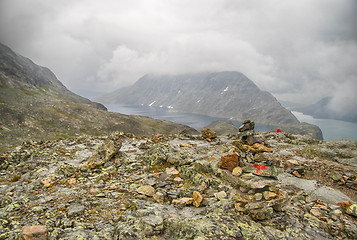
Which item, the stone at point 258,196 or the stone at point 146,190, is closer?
the stone at point 258,196

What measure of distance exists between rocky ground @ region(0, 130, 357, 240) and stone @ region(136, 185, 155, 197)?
2.6 inches

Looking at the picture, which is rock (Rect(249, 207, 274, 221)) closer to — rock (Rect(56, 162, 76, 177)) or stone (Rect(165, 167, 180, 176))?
stone (Rect(165, 167, 180, 176))

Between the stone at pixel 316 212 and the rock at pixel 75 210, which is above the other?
the stone at pixel 316 212

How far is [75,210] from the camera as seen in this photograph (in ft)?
29.8

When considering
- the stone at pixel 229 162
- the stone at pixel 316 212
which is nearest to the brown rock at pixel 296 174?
the stone at pixel 316 212

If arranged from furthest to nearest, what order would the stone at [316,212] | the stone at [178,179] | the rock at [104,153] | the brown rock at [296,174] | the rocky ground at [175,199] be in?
the rock at [104,153], the brown rock at [296,174], the stone at [178,179], the stone at [316,212], the rocky ground at [175,199]

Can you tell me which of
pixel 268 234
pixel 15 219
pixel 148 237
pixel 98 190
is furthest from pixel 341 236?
pixel 15 219

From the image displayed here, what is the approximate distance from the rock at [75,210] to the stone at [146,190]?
3276 millimetres

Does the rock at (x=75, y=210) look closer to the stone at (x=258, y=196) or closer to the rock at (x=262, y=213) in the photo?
the rock at (x=262, y=213)

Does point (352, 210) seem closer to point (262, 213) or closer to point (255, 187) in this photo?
point (255, 187)

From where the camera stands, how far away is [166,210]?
933 centimetres

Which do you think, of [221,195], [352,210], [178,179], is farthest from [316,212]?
[178,179]

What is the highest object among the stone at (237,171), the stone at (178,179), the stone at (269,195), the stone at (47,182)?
the stone at (237,171)

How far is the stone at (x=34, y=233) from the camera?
682 centimetres
